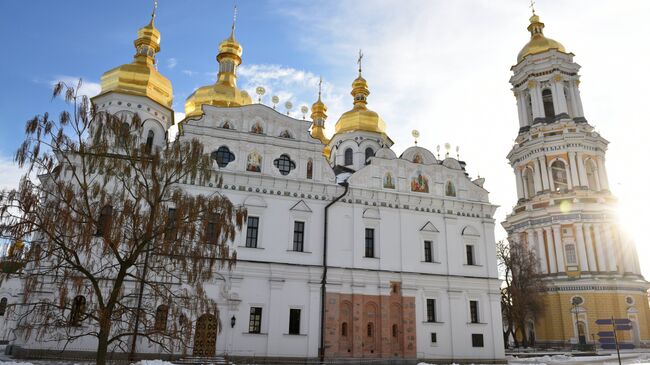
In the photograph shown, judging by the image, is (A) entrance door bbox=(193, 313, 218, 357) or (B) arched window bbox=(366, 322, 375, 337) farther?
(B) arched window bbox=(366, 322, 375, 337)

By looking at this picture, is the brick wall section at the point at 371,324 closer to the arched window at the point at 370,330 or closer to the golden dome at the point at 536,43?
the arched window at the point at 370,330

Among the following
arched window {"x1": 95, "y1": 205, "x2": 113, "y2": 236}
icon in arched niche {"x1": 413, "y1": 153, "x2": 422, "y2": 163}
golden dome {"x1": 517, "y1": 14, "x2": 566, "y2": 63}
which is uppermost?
golden dome {"x1": 517, "y1": 14, "x2": 566, "y2": 63}

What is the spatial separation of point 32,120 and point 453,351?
791 inches

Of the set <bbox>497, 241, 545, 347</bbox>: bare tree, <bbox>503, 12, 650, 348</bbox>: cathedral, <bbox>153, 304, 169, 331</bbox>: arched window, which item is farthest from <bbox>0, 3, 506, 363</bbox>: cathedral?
<bbox>503, 12, 650, 348</bbox>: cathedral

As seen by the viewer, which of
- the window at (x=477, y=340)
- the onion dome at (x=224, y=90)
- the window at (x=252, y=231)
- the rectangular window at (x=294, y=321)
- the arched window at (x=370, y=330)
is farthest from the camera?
the onion dome at (x=224, y=90)

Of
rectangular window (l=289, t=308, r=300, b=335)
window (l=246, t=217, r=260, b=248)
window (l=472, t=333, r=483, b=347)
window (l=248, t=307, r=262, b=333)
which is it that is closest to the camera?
window (l=248, t=307, r=262, b=333)

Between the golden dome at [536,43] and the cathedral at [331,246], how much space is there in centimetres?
2366

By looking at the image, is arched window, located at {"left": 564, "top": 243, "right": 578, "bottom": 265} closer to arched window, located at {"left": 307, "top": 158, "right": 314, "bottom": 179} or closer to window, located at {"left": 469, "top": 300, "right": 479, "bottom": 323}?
window, located at {"left": 469, "top": 300, "right": 479, "bottom": 323}

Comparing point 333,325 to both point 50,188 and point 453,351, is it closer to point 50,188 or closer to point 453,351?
point 453,351

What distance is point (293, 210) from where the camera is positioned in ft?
75.3

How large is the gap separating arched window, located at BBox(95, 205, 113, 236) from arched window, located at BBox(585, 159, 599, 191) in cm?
3890

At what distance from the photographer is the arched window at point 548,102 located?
1703 inches

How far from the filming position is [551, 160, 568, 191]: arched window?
40875mm

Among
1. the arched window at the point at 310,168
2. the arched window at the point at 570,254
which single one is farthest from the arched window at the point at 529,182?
the arched window at the point at 310,168
